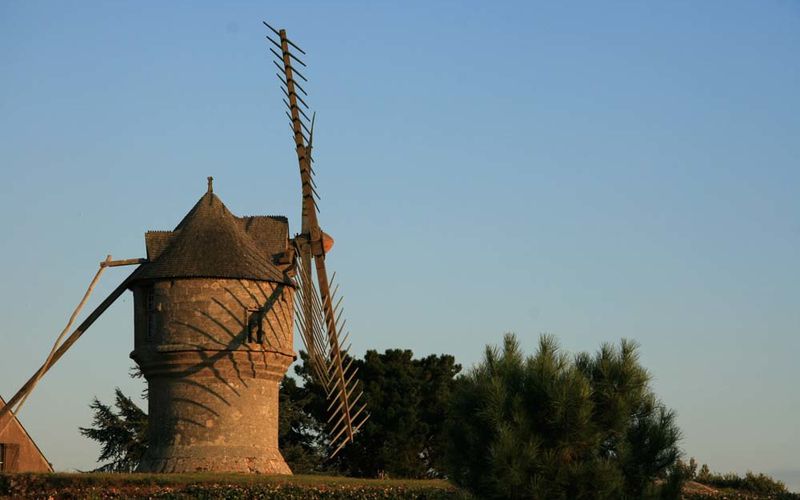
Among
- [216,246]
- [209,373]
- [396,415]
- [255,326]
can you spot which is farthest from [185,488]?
[396,415]

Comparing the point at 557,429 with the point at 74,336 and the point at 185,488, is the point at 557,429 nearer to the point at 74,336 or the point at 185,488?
the point at 185,488

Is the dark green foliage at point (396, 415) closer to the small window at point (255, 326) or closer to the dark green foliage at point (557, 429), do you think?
the small window at point (255, 326)

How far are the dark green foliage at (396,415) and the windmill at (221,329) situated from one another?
14.6m

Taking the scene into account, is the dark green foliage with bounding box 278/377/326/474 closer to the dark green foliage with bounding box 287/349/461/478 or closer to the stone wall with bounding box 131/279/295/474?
the dark green foliage with bounding box 287/349/461/478

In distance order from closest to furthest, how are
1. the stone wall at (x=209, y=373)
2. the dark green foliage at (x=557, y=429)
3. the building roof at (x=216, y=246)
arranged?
the dark green foliage at (x=557, y=429), the stone wall at (x=209, y=373), the building roof at (x=216, y=246)

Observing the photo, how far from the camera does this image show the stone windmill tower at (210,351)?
137 feet

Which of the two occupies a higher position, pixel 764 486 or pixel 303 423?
pixel 303 423

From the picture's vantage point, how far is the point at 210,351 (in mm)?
41969

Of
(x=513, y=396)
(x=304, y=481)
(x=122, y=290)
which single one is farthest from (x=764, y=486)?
(x=122, y=290)

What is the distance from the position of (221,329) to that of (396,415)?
738 inches

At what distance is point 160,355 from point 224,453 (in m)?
3.53

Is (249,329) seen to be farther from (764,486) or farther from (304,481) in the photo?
(764,486)

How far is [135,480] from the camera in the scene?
125 feet

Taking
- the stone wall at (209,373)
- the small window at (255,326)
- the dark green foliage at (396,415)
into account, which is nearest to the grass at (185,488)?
the stone wall at (209,373)
